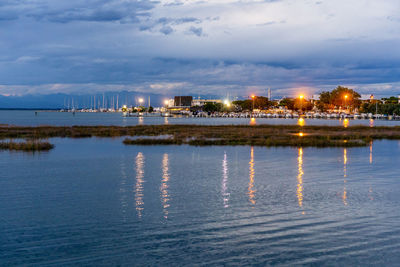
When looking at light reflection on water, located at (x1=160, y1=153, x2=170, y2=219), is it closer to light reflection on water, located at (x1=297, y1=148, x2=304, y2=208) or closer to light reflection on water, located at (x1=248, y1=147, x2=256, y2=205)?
light reflection on water, located at (x1=248, y1=147, x2=256, y2=205)

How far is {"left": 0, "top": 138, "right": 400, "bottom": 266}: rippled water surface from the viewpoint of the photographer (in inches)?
555

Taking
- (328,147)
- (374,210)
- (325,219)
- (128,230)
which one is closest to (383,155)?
(328,147)

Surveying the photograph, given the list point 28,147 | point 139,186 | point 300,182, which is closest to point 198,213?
point 139,186

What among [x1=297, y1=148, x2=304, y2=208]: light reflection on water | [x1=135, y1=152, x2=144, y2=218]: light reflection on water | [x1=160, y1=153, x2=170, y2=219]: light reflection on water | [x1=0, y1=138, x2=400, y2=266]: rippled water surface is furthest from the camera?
[x1=297, y1=148, x2=304, y2=208]: light reflection on water

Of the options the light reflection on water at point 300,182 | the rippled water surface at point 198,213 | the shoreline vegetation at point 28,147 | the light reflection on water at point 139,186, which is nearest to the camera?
the rippled water surface at point 198,213

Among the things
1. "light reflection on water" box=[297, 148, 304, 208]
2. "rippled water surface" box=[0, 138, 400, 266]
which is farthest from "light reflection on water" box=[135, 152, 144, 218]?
"light reflection on water" box=[297, 148, 304, 208]

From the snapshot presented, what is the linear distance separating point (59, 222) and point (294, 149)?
3587 cm

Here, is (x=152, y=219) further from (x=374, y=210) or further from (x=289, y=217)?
(x=374, y=210)

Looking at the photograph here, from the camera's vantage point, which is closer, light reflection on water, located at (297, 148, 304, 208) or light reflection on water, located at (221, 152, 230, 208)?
light reflection on water, located at (221, 152, 230, 208)

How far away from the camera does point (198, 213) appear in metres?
19.3

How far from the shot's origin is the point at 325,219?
18.2 metres

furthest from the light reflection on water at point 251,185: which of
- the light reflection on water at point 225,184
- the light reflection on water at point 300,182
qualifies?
the light reflection on water at point 300,182

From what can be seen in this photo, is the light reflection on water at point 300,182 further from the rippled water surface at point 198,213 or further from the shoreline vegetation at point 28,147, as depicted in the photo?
the shoreline vegetation at point 28,147

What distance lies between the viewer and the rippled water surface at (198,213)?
46.3ft
